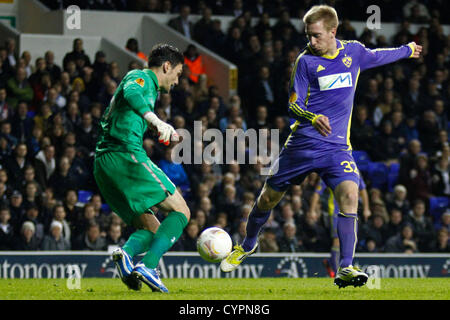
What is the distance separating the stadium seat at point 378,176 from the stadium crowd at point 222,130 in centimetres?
5

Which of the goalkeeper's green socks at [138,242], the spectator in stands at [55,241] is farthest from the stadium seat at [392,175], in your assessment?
the goalkeeper's green socks at [138,242]

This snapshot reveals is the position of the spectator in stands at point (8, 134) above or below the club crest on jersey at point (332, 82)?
below

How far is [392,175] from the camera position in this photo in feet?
54.6

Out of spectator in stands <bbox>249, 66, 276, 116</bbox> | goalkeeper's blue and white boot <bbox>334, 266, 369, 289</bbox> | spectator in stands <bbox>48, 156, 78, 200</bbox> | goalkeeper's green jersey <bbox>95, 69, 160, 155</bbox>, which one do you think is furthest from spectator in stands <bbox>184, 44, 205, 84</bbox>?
goalkeeper's blue and white boot <bbox>334, 266, 369, 289</bbox>

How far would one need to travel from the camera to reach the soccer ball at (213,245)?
816 centimetres

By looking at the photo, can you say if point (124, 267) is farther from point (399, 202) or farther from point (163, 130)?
point (399, 202)

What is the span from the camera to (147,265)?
6926mm

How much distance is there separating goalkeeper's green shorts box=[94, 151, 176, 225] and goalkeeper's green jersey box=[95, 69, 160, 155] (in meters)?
0.09

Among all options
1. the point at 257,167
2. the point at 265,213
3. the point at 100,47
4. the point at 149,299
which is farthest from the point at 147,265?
the point at 100,47

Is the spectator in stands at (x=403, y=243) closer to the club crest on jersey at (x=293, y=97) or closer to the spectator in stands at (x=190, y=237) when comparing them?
the spectator in stands at (x=190, y=237)

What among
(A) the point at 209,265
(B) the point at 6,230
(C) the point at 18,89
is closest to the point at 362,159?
(A) the point at 209,265

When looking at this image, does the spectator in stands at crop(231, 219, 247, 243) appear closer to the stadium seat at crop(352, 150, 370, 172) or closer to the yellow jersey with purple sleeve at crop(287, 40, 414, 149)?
the stadium seat at crop(352, 150, 370, 172)

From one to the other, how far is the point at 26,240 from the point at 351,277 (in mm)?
6661

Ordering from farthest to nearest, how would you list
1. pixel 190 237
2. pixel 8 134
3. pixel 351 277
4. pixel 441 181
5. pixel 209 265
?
1. pixel 441 181
2. pixel 8 134
3. pixel 190 237
4. pixel 209 265
5. pixel 351 277
